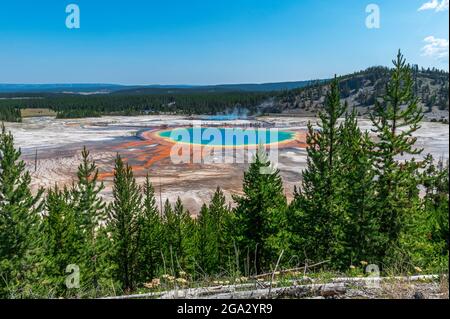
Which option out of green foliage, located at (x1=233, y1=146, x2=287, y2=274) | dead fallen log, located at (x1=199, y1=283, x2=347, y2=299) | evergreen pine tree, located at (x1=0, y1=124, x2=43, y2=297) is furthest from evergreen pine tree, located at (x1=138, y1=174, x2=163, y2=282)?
dead fallen log, located at (x1=199, y1=283, x2=347, y2=299)

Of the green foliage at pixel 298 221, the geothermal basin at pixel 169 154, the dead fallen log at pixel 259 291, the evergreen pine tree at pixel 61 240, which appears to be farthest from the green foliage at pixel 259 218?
the geothermal basin at pixel 169 154

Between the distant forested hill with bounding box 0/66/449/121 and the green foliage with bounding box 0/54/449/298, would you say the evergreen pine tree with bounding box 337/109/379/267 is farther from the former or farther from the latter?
the distant forested hill with bounding box 0/66/449/121

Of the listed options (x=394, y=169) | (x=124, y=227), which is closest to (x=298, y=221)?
(x=394, y=169)

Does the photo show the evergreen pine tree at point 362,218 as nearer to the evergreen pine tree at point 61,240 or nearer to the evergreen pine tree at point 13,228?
the evergreen pine tree at point 61,240

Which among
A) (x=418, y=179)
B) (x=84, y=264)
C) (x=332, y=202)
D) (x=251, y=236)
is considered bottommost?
(x=84, y=264)

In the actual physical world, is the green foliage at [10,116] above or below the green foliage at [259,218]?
above

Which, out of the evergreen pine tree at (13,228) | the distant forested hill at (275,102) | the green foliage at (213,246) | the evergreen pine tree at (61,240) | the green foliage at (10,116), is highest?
the distant forested hill at (275,102)

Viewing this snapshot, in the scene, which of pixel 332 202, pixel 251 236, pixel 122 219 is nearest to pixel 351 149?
pixel 332 202
